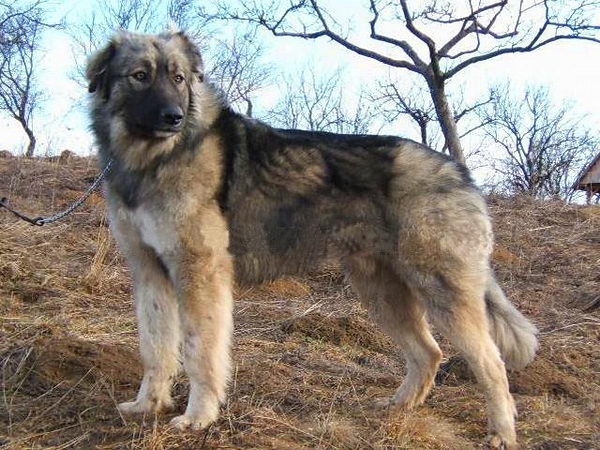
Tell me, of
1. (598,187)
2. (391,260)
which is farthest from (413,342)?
(598,187)

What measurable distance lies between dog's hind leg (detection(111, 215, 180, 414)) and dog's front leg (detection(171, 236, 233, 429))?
33 centimetres

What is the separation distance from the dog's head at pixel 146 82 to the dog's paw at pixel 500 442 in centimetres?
259

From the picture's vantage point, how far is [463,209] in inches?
174

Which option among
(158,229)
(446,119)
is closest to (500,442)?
(158,229)

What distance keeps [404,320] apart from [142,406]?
1.87 meters

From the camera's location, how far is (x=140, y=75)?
423 cm

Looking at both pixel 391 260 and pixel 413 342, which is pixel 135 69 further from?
pixel 413 342

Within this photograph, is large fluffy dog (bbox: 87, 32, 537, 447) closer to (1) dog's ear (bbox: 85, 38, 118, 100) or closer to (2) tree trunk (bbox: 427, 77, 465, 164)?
(1) dog's ear (bbox: 85, 38, 118, 100)

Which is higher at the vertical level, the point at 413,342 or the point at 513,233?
the point at 513,233

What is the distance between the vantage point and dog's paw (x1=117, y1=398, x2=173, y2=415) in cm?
422

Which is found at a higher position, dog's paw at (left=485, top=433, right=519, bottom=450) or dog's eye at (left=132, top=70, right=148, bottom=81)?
dog's eye at (left=132, top=70, right=148, bottom=81)

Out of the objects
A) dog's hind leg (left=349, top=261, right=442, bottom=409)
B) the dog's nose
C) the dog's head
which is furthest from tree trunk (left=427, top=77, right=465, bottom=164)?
the dog's nose

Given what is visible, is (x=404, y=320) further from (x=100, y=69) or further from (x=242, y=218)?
(x=100, y=69)

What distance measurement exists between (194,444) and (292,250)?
4.66 ft
